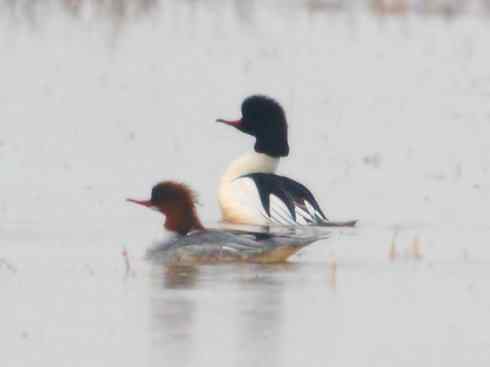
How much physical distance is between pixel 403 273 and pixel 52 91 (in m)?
8.95

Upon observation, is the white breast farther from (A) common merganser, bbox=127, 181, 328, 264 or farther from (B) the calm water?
(A) common merganser, bbox=127, 181, 328, 264

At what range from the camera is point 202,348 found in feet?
28.2

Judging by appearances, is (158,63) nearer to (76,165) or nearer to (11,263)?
(76,165)

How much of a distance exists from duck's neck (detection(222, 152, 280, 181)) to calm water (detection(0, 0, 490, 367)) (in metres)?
0.34

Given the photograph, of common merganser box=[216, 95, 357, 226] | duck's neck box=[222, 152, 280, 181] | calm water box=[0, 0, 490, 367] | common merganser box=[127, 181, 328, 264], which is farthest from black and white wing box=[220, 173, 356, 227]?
common merganser box=[127, 181, 328, 264]

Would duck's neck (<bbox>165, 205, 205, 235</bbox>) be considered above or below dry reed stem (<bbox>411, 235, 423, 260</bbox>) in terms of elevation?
above

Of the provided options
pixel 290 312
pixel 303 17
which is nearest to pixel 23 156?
pixel 290 312

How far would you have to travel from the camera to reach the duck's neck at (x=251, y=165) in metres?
14.0

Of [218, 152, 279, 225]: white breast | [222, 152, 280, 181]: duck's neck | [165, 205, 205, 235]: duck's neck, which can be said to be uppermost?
[222, 152, 280, 181]: duck's neck

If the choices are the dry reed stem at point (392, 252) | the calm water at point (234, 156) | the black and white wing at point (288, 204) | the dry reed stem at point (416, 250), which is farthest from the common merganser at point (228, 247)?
the black and white wing at point (288, 204)

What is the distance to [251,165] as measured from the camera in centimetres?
1419

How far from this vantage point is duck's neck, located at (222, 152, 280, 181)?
14023 mm

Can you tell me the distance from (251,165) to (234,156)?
2.38 metres

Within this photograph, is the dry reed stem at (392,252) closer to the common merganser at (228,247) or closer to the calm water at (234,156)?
A: the calm water at (234,156)
